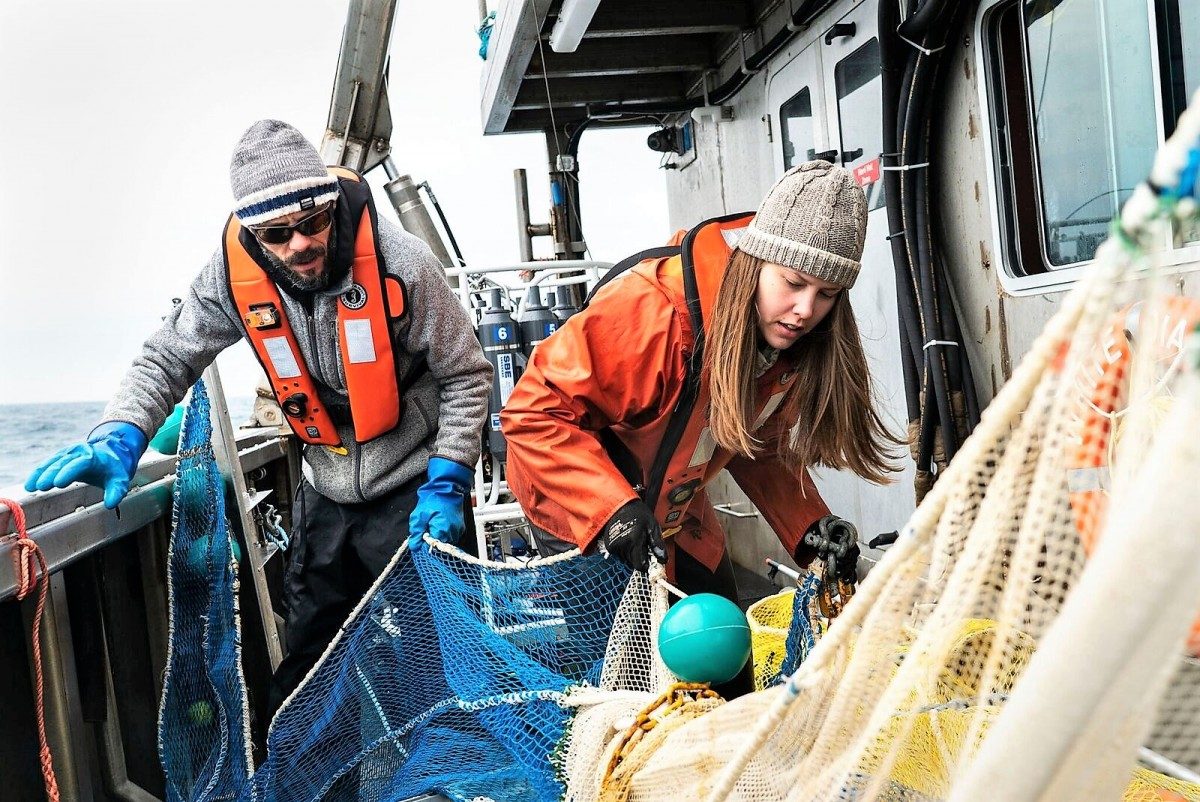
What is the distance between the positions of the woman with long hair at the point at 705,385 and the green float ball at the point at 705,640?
31cm

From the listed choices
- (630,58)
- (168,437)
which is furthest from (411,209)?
(168,437)

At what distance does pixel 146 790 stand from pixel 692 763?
2180 mm

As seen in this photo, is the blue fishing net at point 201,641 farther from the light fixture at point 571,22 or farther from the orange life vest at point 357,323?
the light fixture at point 571,22

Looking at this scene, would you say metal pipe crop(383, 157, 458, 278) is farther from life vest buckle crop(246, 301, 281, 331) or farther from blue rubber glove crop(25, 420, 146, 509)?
blue rubber glove crop(25, 420, 146, 509)

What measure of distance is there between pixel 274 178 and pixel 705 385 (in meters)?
A: 1.28

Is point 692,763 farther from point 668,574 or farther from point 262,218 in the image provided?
point 262,218

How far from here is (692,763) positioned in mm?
1534

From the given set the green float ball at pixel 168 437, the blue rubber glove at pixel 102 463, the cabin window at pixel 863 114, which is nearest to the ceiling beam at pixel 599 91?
the cabin window at pixel 863 114

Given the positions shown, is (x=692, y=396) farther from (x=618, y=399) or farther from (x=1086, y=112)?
(x=1086, y=112)

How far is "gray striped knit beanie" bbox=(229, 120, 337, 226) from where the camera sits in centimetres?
255

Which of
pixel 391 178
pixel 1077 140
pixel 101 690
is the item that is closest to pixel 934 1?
pixel 1077 140

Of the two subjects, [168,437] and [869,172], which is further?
[869,172]

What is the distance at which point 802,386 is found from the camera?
2.51 m

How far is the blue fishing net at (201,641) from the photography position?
2588mm
